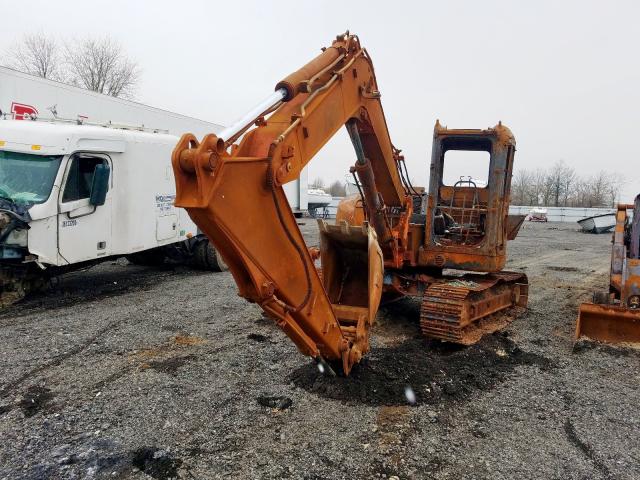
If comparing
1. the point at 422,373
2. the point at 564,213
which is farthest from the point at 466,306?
the point at 564,213

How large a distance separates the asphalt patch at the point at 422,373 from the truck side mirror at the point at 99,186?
16.4 feet

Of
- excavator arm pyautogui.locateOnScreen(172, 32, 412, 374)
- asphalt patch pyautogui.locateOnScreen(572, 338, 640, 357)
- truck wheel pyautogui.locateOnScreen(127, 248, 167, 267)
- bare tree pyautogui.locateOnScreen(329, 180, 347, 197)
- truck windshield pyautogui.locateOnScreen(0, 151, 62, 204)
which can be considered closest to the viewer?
excavator arm pyautogui.locateOnScreen(172, 32, 412, 374)

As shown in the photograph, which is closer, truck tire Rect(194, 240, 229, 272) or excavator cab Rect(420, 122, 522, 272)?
excavator cab Rect(420, 122, 522, 272)

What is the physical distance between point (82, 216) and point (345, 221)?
4.68m

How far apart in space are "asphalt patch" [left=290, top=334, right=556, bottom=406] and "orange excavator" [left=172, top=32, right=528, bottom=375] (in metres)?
0.31

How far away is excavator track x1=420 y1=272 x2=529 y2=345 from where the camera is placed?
5.80 metres

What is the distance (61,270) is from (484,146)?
22.3 ft

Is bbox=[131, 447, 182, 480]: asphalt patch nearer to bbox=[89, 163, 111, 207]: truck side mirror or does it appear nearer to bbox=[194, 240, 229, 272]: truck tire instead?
bbox=[89, 163, 111, 207]: truck side mirror

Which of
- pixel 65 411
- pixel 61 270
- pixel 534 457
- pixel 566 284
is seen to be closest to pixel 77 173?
pixel 61 270

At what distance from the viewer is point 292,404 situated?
4289mm

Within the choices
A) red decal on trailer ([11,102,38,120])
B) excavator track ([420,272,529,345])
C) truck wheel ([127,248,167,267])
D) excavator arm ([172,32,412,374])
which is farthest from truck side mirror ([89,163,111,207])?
excavator track ([420,272,529,345])

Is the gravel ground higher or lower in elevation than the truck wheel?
lower

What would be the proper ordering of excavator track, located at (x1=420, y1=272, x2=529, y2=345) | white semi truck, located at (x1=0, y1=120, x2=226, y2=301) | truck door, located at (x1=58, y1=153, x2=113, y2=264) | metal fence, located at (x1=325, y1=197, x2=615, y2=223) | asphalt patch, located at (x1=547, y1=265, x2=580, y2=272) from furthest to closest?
metal fence, located at (x1=325, y1=197, x2=615, y2=223)
asphalt patch, located at (x1=547, y1=265, x2=580, y2=272)
truck door, located at (x1=58, y1=153, x2=113, y2=264)
white semi truck, located at (x1=0, y1=120, x2=226, y2=301)
excavator track, located at (x1=420, y1=272, x2=529, y2=345)

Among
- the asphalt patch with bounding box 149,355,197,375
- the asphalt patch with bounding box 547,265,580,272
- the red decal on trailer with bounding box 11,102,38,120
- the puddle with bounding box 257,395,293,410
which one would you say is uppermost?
the red decal on trailer with bounding box 11,102,38,120
